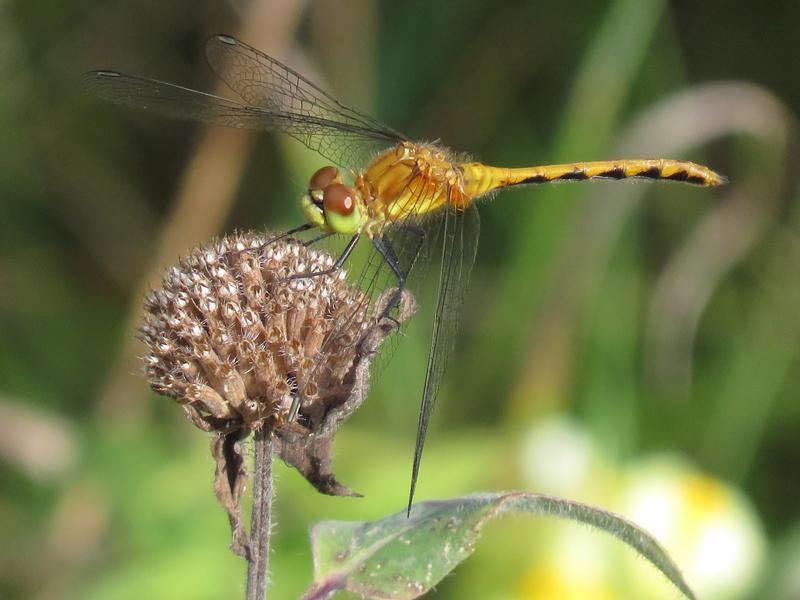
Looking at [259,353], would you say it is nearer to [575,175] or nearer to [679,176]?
[575,175]

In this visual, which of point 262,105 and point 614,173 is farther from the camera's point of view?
point 614,173

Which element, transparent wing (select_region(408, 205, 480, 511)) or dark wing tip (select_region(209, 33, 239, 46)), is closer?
transparent wing (select_region(408, 205, 480, 511))

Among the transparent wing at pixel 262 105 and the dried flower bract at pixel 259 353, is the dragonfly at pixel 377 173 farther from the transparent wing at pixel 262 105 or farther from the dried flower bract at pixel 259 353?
the dried flower bract at pixel 259 353

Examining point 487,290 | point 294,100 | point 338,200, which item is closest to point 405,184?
point 338,200

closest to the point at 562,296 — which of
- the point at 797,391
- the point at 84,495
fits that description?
the point at 797,391

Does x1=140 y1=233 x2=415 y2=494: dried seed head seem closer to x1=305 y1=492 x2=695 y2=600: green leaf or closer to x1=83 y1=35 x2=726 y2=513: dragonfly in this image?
x1=305 y1=492 x2=695 y2=600: green leaf

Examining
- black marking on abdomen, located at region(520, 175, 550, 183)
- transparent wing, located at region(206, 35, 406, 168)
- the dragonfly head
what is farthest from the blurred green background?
the dragonfly head

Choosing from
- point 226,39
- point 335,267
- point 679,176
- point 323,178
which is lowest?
point 335,267
